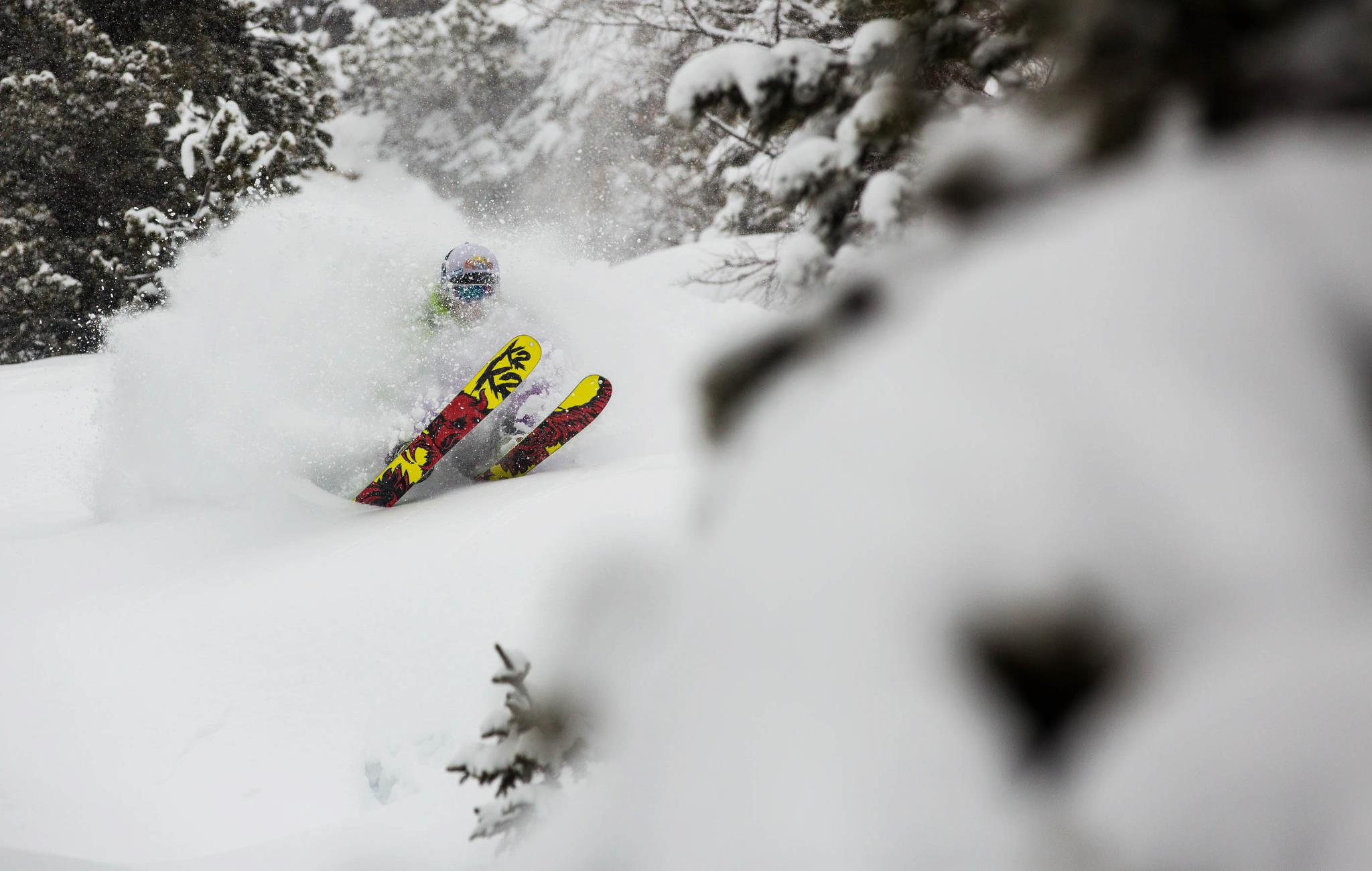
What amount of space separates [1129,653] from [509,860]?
1.62 meters

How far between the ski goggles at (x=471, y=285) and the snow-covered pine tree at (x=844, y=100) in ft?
12.0

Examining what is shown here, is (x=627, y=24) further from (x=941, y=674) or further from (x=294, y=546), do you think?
(x=941, y=674)

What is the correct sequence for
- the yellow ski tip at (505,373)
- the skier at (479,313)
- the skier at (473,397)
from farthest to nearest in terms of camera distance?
the skier at (479,313), the skier at (473,397), the yellow ski tip at (505,373)

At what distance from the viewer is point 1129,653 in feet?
2.86

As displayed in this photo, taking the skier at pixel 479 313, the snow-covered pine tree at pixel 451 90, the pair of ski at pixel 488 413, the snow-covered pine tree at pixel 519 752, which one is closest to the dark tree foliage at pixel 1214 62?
the snow-covered pine tree at pixel 519 752

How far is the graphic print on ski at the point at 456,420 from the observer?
15.8 feet

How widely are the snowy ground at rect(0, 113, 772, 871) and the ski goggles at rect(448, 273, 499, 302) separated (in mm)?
248

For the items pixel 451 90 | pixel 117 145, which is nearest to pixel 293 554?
pixel 117 145

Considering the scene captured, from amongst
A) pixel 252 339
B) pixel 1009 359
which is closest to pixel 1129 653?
pixel 1009 359

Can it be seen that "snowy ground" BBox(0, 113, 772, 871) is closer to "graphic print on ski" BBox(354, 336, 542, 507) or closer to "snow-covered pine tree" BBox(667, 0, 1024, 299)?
"graphic print on ski" BBox(354, 336, 542, 507)

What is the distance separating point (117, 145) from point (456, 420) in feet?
38.4

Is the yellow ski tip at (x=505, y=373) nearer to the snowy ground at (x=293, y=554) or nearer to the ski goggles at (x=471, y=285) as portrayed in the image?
the snowy ground at (x=293, y=554)

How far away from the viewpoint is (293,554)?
399cm

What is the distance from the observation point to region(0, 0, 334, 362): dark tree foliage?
11375 millimetres
